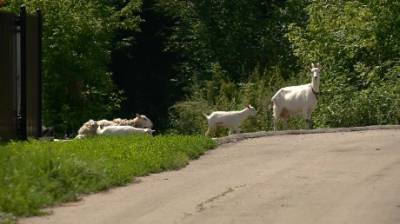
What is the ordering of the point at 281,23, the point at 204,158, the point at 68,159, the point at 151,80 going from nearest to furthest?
the point at 68,159
the point at 204,158
the point at 281,23
the point at 151,80

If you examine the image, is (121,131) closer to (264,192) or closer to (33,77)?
(33,77)

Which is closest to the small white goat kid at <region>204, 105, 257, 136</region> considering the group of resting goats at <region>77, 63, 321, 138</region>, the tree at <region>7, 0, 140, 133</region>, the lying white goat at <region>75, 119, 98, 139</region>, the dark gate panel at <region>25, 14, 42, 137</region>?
the group of resting goats at <region>77, 63, 321, 138</region>

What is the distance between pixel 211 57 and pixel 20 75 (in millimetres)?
17940

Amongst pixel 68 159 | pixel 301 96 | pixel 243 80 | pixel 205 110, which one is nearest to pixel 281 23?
pixel 243 80

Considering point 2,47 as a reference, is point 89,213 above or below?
below

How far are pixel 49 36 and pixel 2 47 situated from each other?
1288cm

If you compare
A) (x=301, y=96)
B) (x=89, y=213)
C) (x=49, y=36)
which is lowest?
(x=89, y=213)

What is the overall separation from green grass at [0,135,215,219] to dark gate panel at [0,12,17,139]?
66cm

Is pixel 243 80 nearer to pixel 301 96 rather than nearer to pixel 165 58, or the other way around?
pixel 165 58

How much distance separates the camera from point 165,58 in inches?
1459

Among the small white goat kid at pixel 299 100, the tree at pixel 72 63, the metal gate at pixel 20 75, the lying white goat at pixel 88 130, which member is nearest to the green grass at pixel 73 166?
the metal gate at pixel 20 75

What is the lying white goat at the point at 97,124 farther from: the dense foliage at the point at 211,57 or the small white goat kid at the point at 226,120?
the dense foliage at the point at 211,57

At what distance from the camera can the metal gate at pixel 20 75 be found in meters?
15.9

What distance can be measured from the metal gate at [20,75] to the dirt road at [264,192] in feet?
10.8
